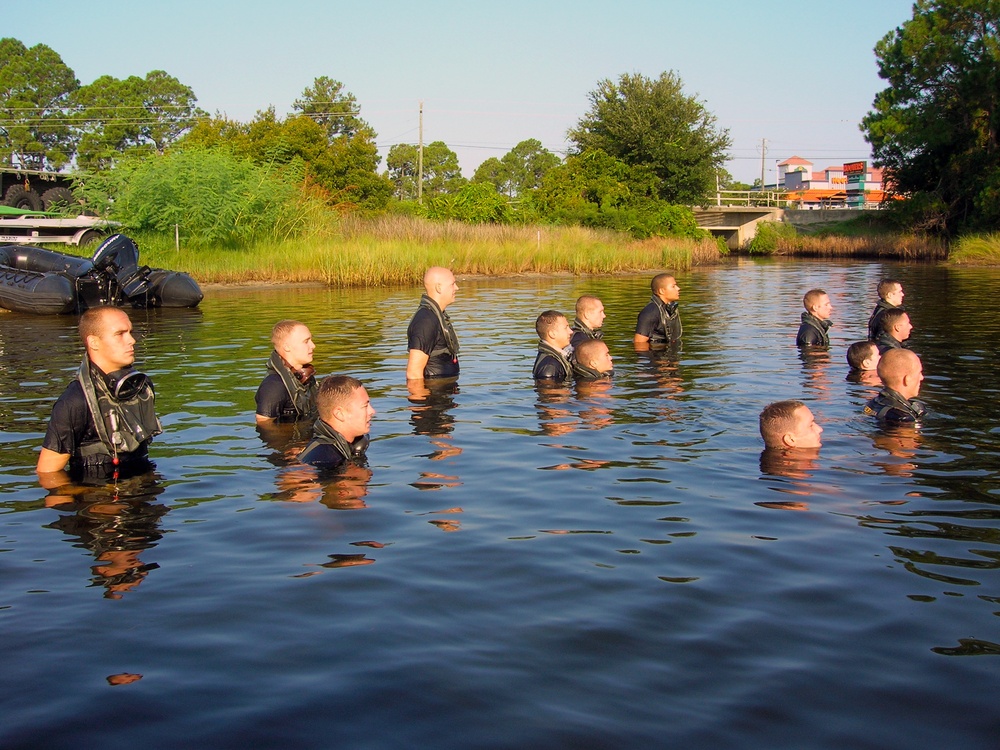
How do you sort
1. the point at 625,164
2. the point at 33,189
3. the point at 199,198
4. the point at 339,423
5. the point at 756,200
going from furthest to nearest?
the point at 756,200
the point at 625,164
the point at 33,189
the point at 199,198
the point at 339,423

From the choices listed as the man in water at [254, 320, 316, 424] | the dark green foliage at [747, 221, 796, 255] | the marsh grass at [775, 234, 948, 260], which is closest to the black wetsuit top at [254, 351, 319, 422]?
the man in water at [254, 320, 316, 424]

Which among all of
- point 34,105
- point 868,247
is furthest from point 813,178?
point 34,105

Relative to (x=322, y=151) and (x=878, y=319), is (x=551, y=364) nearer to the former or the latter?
(x=878, y=319)

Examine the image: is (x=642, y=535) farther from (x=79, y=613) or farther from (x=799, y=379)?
(x=799, y=379)

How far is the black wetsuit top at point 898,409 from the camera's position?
29.7 feet

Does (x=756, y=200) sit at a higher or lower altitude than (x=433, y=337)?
higher

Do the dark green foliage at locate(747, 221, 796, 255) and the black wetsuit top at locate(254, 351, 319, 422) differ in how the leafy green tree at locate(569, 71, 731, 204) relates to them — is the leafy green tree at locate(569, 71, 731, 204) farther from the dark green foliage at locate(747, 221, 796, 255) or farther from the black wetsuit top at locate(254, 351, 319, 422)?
the black wetsuit top at locate(254, 351, 319, 422)

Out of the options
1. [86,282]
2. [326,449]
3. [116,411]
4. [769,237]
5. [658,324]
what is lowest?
[326,449]

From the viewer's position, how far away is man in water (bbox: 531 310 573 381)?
448 inches

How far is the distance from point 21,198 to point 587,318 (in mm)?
43186

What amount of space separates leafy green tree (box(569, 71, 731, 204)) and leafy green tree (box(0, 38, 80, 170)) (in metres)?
50.4

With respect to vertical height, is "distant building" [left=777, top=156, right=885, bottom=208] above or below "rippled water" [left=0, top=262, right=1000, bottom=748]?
above

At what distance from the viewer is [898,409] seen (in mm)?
9031

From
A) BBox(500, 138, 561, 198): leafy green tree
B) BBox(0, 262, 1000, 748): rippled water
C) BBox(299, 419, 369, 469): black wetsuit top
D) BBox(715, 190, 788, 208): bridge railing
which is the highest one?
BBox(500, 138, 561, 198): leafy green tree
